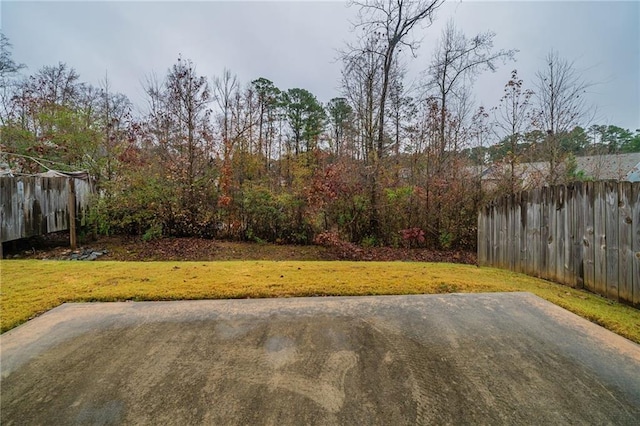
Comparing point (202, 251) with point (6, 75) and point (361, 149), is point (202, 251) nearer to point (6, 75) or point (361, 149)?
point (361, 149)

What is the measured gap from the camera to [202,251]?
6.25 m

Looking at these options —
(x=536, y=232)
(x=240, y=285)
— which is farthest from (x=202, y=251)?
(x=536, y=232)

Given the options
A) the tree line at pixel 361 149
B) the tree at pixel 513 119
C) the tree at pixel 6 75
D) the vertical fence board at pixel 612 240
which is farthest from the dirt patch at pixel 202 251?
the tree at pixel 6 75

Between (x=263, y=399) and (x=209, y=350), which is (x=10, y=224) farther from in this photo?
(x=263, y=399)

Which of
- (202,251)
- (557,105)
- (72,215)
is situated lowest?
(202,251)

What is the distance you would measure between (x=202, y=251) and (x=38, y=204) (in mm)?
3118

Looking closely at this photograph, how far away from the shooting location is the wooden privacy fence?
6.86ft

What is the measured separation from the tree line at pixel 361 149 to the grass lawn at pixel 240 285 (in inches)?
152

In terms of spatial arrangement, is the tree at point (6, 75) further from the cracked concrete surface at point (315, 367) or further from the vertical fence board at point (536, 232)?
the vertical fence board at point (536, 232)

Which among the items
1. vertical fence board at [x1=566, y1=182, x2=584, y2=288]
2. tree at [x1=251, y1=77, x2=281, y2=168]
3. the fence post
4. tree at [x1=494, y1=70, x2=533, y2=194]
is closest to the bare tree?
tree at [x1=494, y1=70, x2=533, y2=194]

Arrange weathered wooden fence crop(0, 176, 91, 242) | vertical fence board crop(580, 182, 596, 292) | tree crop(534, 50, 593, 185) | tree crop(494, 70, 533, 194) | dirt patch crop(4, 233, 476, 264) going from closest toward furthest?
1. vertical fence board crop(580, 182, 596, 292)
2. weathered wooden fence crop(0, 176, 91, 242)
3. dirt patch crop(4, 233, 476, 264)
4. tree crop(534, 50, 593, 185)
5. tree crop(494, 70, 533, 194)

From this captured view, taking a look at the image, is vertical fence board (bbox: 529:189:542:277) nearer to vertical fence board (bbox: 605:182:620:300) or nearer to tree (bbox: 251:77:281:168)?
vertical fence board (bbox: 605:182:620:300)

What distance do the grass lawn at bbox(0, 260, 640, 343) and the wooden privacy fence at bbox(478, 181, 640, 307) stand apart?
18 centimetres

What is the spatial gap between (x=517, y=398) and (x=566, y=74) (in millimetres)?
7880
